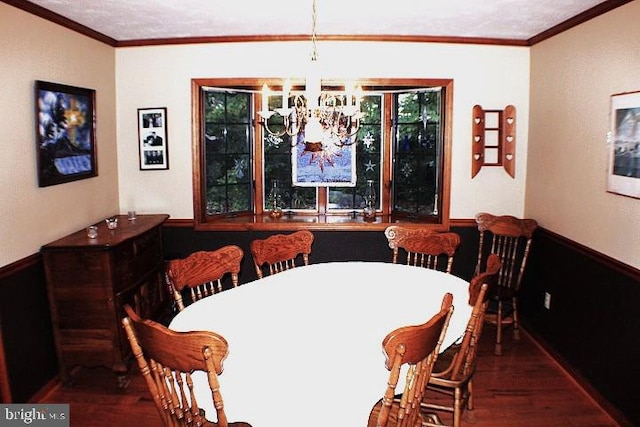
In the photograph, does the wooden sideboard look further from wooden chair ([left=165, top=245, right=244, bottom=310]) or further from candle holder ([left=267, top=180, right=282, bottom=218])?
candle holder ([left=267, top=180, right=282, bottom=218])

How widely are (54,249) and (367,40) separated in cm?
280

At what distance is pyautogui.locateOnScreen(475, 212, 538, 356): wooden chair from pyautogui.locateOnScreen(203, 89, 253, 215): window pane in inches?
82.1

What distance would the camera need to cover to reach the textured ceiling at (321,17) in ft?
11.1

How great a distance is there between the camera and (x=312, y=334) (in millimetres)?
2295

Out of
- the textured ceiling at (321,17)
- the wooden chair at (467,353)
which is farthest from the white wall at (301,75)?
the wooden chair at (467,353)

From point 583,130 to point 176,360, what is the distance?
3131 millimetres

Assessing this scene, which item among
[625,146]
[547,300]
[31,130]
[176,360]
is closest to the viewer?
[176,360]

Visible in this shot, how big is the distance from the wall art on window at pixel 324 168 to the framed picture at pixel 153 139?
113 centimetres

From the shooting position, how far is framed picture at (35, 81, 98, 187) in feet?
11.4

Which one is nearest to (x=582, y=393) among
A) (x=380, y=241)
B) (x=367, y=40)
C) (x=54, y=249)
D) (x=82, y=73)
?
(x=380, y=241)

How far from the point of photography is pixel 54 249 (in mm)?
3432

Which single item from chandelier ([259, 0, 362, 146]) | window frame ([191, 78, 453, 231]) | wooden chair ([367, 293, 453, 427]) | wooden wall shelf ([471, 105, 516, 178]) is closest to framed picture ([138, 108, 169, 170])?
window frame ([191, 78, 453, 231])

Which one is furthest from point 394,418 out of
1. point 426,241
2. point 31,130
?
point 31,130

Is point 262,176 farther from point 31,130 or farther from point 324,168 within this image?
point 31,130
